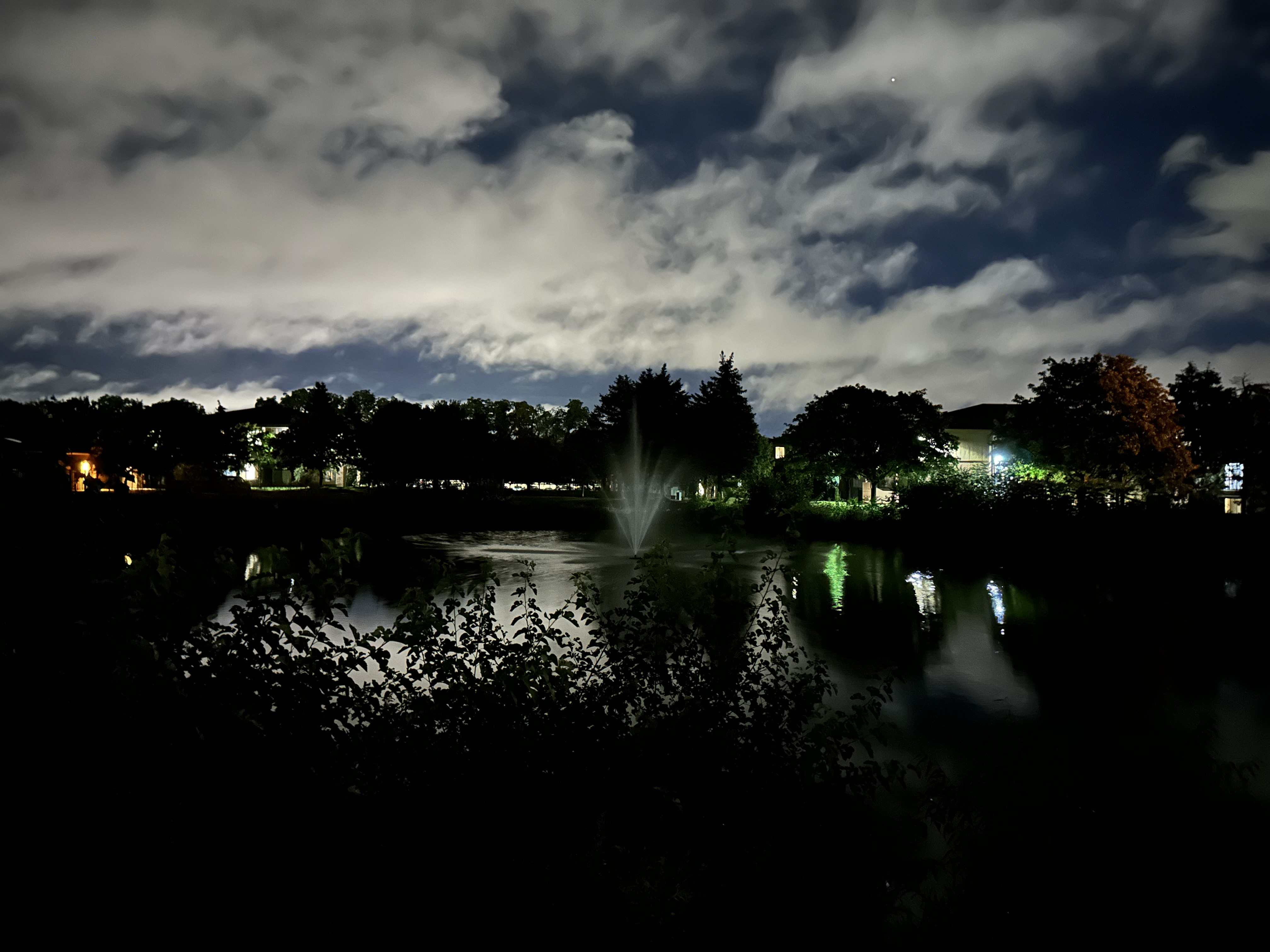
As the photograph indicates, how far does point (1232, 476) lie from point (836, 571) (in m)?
44.1

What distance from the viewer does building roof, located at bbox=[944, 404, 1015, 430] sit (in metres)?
69.2

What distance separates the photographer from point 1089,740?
26.5ft

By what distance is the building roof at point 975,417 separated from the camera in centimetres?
6925

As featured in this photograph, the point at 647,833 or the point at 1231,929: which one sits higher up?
the point at 647,833

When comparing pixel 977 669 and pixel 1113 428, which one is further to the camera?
pixel 1113 428

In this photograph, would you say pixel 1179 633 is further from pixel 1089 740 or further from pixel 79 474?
pixel 79 474

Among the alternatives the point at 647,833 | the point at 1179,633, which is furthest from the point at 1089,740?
the point at 1179,633

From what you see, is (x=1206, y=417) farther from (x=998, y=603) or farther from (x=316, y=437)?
(x=316, y=437)

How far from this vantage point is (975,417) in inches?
2943

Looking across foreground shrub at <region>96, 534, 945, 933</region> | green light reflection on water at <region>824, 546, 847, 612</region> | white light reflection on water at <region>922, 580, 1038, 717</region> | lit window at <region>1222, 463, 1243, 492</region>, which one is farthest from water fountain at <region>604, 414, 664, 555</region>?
foreground shrub at <region>96, 534, 945, 933</region>

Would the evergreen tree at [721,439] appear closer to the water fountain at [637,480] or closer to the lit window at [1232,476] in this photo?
the water fountain at [637,480]

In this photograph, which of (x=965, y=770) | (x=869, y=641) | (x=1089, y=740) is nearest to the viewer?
(x=965, y=770)

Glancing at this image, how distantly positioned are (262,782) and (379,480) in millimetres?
76271

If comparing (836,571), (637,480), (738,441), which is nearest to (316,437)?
(637,480)
